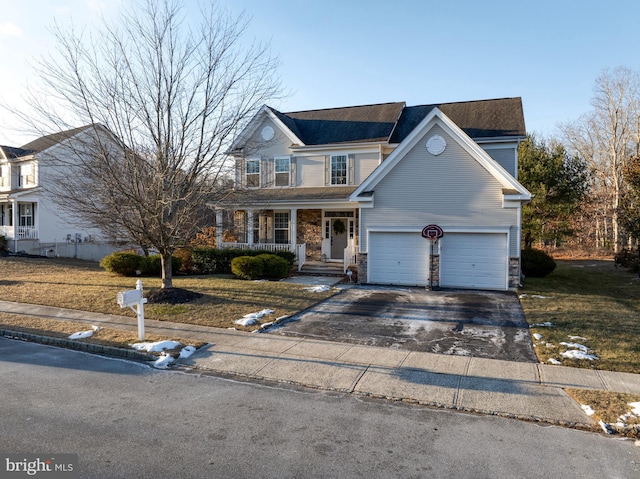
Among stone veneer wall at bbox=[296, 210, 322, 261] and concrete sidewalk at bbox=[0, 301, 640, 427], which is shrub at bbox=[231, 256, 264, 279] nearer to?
stone veneer wall at bbox=[296, 210, 322, 261]

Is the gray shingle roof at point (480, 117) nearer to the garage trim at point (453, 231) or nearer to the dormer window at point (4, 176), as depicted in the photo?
the garage trim at point (453, 231)

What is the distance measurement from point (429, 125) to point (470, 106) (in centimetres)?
729

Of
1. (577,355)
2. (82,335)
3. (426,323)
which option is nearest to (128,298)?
(82,335)

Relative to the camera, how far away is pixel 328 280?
1609cm

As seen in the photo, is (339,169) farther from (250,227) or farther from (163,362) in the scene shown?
(163,362)

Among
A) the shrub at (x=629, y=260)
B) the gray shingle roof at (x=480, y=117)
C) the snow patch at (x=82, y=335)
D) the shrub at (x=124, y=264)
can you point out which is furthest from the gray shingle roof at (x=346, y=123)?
the snow patch at (x=82, y=335)

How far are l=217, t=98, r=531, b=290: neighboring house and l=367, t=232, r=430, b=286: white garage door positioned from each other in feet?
0.12

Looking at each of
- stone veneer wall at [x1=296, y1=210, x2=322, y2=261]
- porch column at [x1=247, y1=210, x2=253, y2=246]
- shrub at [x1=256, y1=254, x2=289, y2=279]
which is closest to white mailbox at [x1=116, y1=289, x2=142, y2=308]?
shrub at [x1=256, y1=254, x2=289, y2=279]

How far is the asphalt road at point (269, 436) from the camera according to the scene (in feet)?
13.0

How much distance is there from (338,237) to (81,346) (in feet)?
43.4

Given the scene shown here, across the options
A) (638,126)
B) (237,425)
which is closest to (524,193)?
(237,425)

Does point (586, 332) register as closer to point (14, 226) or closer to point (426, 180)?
point (426, 180)

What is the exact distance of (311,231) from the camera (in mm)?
20234

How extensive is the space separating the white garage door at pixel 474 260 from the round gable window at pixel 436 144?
9.90ft
